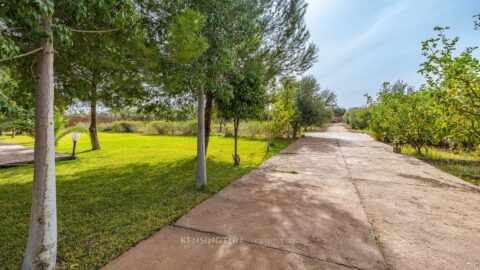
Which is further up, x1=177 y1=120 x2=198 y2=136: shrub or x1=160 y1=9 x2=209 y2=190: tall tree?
x1=160 y1=9 x2=209 y2=190: tall tree

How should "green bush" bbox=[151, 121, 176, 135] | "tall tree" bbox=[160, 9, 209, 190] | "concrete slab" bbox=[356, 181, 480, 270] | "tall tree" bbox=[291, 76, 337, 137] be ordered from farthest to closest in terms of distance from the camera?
"green bush" bbox=[151, 121, 176, 135]
"tall tree" bbox=[291, 76, 337, 137]
"tall tree" bbox=[160, 9, 209, 190]
"concrete slab" bbox=[356, 181, 480, 270]

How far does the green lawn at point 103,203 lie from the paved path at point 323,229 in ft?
1.06

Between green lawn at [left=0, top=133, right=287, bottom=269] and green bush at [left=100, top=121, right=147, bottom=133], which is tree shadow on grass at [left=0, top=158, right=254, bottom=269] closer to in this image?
green lawn at [left=0, top=133, right=287, bottom=269]

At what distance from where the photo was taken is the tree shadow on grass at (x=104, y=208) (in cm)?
219

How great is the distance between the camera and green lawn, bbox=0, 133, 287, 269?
2.21m

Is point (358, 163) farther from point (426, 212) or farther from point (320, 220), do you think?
point (320, 220)

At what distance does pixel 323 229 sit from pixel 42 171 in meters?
3.10

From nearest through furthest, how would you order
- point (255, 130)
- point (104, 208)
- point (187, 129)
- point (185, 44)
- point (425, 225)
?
point (185, 44), point (425, 225), point (104, 208), point (255, 130), point (187, 129)

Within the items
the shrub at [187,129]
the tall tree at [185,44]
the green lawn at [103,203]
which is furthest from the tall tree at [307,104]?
the tall tree at [185,44]

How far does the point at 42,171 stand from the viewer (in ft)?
5.84

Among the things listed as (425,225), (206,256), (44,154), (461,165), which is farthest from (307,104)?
(44,154)

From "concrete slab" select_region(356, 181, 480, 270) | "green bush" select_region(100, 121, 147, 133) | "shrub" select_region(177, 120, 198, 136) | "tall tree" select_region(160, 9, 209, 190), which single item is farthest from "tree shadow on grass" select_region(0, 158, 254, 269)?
"green bush" select_region(100, 121, 147, 133)

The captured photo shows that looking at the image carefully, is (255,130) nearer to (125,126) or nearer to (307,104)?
(307,104)

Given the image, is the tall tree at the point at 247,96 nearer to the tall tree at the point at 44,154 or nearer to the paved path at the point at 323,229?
the paved path at the point at 323,229
